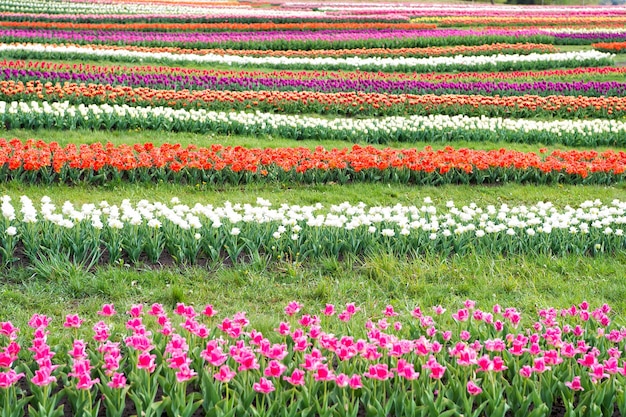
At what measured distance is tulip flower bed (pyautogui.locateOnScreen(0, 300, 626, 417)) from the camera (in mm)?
3291

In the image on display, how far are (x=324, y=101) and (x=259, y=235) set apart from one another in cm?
746

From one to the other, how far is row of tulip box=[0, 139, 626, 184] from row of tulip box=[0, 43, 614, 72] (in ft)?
31.4

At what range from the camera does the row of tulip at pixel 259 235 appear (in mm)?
5594

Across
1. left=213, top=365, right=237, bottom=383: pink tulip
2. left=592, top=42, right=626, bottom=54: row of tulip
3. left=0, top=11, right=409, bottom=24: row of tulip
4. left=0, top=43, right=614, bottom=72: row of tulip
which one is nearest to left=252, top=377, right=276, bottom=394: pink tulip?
left=213, top=365, right=237, bottom=383: pink tulip

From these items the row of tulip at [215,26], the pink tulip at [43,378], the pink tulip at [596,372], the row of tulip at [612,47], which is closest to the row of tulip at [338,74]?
the row of tulip at [612,47]

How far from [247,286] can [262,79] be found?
9459mm

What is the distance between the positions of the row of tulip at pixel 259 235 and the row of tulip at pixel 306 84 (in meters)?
7.07

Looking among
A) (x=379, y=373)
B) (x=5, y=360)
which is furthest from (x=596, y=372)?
(x=5, y=360)

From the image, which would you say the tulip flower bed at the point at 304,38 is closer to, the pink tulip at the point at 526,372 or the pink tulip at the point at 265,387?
the pink tulip at the point at 265,387

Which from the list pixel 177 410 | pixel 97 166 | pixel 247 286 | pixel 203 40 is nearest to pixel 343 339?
pixel 177 410

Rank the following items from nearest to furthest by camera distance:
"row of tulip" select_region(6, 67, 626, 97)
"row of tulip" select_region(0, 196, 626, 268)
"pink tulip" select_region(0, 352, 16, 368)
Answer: "pink tulip" select_region(0, 352, 16, 368), "row of tulip" select_region(0, 196, 626, 268), "row of tulip" select_region(6, 67, 626, 97)

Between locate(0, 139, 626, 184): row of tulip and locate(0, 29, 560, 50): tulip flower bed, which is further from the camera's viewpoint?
locate(0, 29, 560, 50): tulip flower bed

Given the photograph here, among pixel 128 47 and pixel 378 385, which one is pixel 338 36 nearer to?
pixel 128 47

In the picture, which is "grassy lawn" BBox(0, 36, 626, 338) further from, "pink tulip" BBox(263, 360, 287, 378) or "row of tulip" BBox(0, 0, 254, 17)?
"row of tulip" BBox(0, 0, 254, 17)
